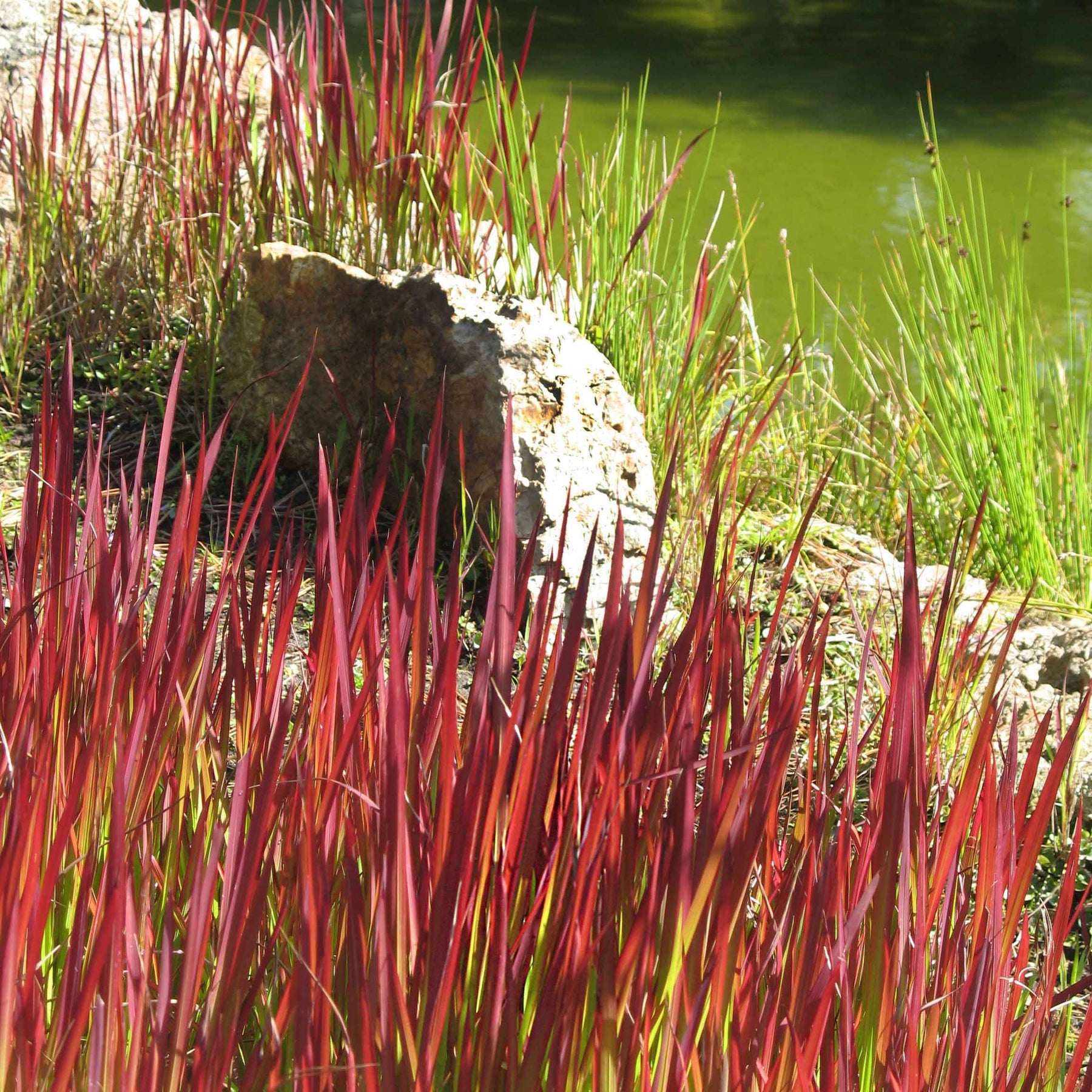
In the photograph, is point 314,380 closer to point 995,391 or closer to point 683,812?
point 995,391

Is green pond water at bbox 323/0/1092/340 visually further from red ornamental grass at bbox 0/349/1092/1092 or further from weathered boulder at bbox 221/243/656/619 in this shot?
red ornamental grass at bbox 0/349/1092/1092

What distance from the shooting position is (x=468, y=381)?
6.39 feet

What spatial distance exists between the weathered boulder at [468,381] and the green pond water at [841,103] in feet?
9.90

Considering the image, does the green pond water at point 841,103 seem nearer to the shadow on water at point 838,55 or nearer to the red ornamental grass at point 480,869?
the shadow on water at point 838,55

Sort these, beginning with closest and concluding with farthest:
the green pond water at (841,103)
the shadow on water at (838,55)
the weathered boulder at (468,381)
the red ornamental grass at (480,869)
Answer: the red ornamental grass at (480,869) → the weathered boulder at (468,381) → the green pond water at (841,103) → the shadow on water at (838,55)

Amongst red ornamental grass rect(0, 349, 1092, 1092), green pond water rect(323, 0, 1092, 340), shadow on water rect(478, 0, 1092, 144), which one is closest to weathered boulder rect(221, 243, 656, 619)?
red ornamental grass rect(0, 349, 1092, 1092)

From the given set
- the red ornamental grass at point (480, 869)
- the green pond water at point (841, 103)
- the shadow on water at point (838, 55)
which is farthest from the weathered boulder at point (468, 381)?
the shadow on water at point (838, 55)

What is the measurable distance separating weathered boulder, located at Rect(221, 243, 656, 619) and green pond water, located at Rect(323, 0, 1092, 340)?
302 centimetres

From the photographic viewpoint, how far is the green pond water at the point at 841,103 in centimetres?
Answer: 626

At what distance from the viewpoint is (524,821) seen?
699 mm

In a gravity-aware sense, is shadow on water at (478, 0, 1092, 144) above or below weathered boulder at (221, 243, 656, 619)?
above

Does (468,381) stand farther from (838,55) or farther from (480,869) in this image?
(838,55)

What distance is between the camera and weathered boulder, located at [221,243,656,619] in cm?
191

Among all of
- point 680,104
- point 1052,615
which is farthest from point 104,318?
point 680,104
